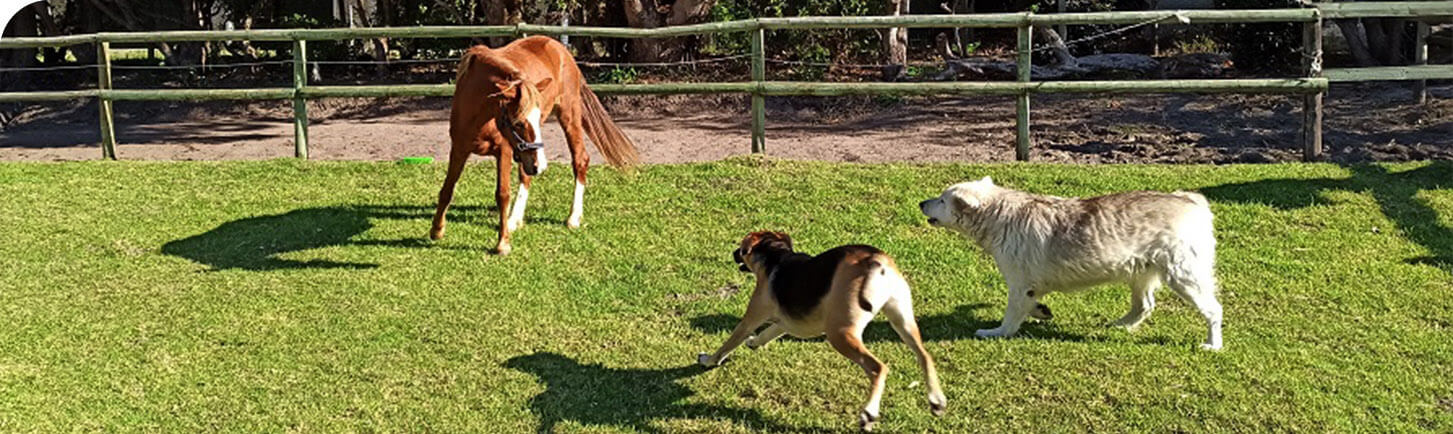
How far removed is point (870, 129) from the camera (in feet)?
49.2

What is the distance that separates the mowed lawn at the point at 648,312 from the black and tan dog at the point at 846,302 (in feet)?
1.16

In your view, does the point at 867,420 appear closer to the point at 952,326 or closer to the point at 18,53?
the point at 952,326

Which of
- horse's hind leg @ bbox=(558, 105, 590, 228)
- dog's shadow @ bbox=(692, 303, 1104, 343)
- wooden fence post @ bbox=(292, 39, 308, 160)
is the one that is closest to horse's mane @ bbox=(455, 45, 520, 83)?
horse's hind leg @ bbox=(558, 105, 590, 228)

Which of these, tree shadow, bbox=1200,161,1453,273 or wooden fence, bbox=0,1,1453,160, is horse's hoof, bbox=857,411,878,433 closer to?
tree shadow, bbox=1200,161,1453,273

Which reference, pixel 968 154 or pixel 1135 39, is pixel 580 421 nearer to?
pixel 968 154

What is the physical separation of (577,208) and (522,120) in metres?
1.48

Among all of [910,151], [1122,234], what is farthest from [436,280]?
[910,151]

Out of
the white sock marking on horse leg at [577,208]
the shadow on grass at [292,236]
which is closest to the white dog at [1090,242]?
the white sock marking on horse leg at [577,208]

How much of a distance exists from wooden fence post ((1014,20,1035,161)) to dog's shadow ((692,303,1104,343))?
4354 mm

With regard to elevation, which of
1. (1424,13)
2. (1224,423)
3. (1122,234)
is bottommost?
(1224,423)

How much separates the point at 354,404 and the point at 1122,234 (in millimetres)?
3571

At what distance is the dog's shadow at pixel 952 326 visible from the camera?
6418 mm

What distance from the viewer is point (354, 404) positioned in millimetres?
5656

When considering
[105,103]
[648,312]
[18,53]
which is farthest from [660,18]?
[648,312]
